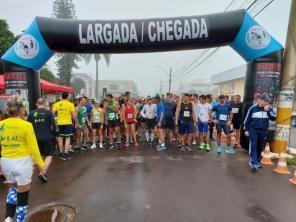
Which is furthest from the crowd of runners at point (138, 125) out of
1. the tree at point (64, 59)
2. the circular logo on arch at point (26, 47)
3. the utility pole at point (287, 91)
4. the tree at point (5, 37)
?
the tree at point (64, 59)

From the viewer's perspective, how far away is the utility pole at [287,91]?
306 inches

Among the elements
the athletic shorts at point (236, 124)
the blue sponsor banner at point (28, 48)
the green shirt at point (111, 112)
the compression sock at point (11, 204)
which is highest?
the blue sponsor banner at point (28, 48)

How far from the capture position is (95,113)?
902 cm

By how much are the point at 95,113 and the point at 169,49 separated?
3.40m

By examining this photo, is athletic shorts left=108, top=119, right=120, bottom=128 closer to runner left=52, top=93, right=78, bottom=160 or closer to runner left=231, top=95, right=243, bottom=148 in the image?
runner left=52, top=93, right=78, bottom=160

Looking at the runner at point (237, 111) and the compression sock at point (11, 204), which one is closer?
the compression sock at point (11, 204)

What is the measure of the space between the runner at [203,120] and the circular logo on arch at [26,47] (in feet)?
19.1

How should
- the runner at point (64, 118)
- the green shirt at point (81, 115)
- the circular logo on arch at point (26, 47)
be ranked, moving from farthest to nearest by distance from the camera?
the green shirt at point (81, 115) → the circular logo on arch at point (26, 47) → the runner at point (64, 118)

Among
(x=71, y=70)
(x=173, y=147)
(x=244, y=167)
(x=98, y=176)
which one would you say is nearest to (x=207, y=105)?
(x=173, y=147)

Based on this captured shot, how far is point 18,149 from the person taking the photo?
11.1ft

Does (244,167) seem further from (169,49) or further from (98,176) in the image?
(169,49)

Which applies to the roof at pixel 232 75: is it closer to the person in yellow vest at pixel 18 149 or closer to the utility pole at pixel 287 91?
the utility pole at pixel 287 91

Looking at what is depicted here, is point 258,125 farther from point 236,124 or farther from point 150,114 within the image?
point 150,114

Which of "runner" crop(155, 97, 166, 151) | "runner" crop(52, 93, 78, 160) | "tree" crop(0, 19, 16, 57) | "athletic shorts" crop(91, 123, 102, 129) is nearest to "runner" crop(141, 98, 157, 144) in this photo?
"runner" crop(155, 97, 166, 151)
